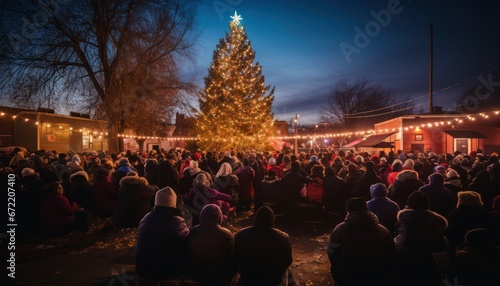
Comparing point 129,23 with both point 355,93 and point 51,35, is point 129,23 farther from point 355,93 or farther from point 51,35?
point 355,93

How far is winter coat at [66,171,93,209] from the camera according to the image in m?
7.16

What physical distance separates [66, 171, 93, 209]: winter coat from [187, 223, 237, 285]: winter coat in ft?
15.5

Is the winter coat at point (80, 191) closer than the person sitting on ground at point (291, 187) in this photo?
Yes

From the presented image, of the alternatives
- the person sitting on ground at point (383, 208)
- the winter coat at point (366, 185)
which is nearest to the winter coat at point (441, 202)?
the person sitting on ground at point (383, 208)

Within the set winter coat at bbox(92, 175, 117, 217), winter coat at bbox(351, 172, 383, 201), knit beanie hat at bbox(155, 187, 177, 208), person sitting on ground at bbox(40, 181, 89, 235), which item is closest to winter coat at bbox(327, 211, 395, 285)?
knit beanie hat at bbox(155, 187, 177, 208)

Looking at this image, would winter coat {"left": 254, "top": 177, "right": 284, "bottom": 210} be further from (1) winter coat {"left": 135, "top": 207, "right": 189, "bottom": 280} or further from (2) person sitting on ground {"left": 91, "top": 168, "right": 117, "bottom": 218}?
(1) winter coat {"left": 135, "top": 207, "right": 189, "bottom": 280}

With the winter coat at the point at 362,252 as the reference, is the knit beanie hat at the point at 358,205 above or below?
above

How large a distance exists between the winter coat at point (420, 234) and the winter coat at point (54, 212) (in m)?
5.86

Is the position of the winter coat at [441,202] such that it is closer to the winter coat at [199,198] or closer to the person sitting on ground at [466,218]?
the person sitting on ground at [466,218]

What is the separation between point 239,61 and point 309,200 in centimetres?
1738

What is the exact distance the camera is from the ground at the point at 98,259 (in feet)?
15.8

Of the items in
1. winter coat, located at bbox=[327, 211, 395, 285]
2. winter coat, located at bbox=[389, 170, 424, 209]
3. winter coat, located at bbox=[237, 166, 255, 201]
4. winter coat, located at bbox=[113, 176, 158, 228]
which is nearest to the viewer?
winter coat, located at bbox=[327, 211, 395, 285]

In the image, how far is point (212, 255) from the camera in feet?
11.8

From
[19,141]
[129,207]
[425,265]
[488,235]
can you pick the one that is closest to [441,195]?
[425,265]
